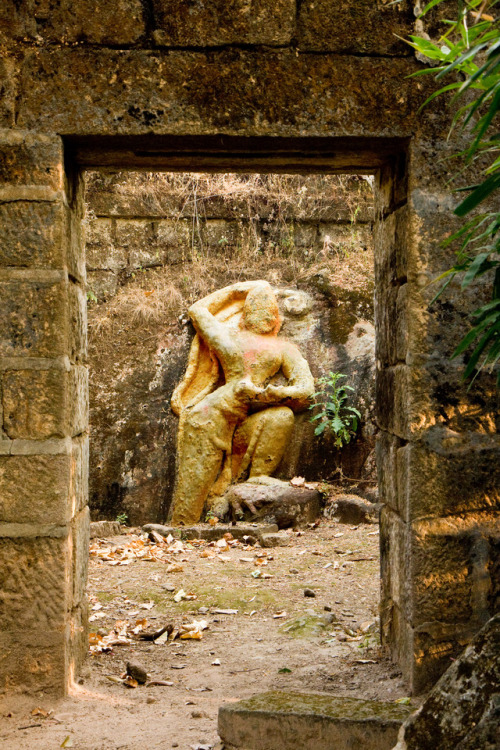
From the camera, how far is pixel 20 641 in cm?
268

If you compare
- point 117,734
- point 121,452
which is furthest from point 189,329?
point 117,734

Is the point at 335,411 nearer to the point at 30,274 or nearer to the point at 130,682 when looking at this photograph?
the point at 130,682

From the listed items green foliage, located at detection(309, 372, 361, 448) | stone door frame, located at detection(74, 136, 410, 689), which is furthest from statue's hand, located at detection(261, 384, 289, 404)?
stone door frame, located at detection(74, 136, 410, 689)

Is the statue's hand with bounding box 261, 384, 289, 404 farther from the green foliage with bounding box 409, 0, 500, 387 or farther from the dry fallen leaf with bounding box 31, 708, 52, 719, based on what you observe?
the dry fallen leaf with bounding box 31, 708, 52, 719

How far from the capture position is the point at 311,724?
2.32 metres

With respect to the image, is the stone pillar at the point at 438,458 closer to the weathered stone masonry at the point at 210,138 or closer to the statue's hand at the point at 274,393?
the weathered stone masonry at the point at 210,138

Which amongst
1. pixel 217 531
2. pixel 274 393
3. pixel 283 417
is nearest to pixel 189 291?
pixel 274 393

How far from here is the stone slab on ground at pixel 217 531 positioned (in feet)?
18.5

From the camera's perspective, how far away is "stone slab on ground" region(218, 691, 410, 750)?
2.27 m

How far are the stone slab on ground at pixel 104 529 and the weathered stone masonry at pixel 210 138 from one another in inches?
123

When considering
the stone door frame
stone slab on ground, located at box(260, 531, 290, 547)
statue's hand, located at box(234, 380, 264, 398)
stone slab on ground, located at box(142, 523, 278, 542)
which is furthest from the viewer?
statue's hand, located at box(234, 380, 264, 398)

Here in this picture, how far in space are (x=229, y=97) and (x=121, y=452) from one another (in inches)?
178

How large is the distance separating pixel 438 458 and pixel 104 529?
3887mm

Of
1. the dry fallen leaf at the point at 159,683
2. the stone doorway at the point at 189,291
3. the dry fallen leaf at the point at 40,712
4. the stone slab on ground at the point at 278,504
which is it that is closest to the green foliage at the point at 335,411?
the stone doorway at the point at 189,291
